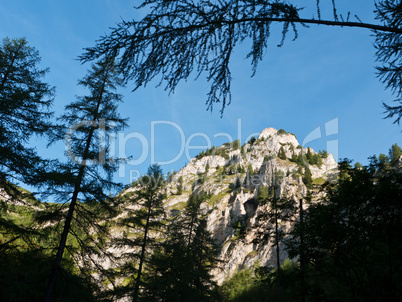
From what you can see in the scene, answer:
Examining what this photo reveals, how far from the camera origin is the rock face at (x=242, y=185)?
73169 mm

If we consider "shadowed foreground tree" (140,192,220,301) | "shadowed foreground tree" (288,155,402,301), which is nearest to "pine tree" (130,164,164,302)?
"shadowed foreground tree" (140,192,220,301)

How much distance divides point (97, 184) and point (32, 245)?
350 centimetres

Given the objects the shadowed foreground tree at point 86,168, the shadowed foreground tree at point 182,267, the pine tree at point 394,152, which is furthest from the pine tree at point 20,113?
the pine tree at point 394,152

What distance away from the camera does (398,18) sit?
14.4 ft

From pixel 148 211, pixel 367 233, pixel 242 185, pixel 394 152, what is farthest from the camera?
pixel 242 185

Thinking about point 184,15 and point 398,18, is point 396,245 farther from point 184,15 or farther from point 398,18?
point 184,15

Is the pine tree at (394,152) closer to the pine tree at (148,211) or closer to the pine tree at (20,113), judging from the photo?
the pine tree at (148,211)

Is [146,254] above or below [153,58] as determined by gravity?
below

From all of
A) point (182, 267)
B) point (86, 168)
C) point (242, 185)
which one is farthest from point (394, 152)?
point (86, 168)

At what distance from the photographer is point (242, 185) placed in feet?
389

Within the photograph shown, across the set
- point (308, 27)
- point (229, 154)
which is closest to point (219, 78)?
point (308, 27)

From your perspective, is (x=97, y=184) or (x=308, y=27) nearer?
(x=308, y=27)

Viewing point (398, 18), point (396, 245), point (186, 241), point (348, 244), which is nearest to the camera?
point (398, 18)

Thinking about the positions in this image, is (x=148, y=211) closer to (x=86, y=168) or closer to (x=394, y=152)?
(x=86, y=168)
